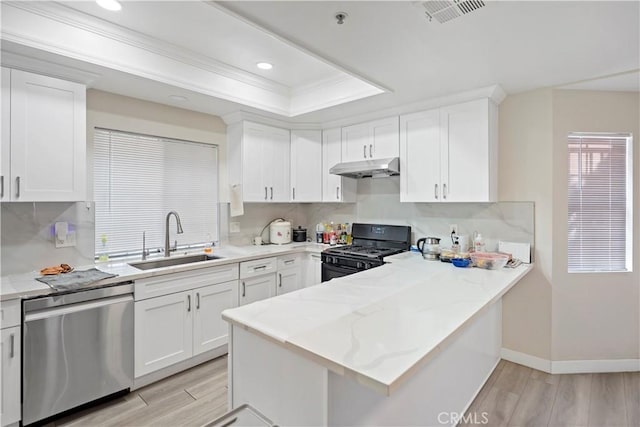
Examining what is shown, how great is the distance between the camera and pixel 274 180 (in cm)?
375

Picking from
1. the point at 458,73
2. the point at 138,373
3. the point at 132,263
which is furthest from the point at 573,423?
the point at 132,263

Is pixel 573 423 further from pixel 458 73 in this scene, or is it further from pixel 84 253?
pixel 84 253

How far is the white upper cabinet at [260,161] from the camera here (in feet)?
11.4

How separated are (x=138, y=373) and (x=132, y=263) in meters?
0.88

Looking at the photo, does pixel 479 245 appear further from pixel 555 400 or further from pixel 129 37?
pixel 129 37

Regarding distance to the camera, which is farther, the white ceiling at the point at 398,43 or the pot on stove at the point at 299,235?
the pot on stove at the point at 299,235

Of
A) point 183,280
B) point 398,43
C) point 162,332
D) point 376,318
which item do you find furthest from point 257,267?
point 398,43

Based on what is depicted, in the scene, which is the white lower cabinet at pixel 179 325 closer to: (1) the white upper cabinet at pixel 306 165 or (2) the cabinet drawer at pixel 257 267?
(2) the cabinet drawer at pixel 257 267

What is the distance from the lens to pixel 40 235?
246 centimetres

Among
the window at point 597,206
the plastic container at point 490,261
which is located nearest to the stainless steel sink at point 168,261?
the plastic container at point 490,261

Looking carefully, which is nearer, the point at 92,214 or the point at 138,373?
the point at 138,373

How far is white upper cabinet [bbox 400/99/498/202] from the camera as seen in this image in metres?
2.76

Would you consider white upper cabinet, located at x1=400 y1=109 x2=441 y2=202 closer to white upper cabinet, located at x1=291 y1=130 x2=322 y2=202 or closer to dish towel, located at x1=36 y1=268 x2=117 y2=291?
white upper cabinet, located at x1=291 y1=130 x2=322 y2=202
